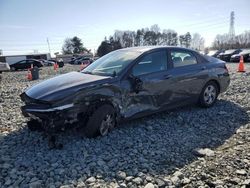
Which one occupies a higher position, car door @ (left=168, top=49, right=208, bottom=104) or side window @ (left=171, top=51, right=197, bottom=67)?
side window @ (left=171, top=51, right=197, bottom=67)

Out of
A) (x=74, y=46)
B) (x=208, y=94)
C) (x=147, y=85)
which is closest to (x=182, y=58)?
(x=208, y=94)

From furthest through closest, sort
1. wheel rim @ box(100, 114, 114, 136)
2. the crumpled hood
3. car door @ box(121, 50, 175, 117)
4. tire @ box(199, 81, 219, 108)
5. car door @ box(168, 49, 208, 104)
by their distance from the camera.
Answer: tire @ box(199, 81, 219, 108)
car door @ box(168, 49, 208, 104)
car door @ box(121, 50, 175, 117)
wheel rim @ box(100, 114, 114, 136)
the crumpled hood

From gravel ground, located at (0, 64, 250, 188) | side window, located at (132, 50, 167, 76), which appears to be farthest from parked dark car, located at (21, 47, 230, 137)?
gravel ground, located at (0, 64, 250, 188)

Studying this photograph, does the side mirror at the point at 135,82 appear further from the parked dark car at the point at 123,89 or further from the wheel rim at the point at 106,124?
the wheel rim at the point at 106,124

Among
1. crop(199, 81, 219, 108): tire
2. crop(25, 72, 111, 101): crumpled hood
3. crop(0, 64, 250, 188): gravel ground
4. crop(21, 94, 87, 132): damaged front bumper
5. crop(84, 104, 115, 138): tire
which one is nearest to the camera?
crop(0, 64, 250, 188): gravel ground

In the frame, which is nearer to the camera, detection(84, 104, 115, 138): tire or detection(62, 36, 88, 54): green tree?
detection(84, 104, 115, 138): tire

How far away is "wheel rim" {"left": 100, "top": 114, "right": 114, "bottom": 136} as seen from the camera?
489 centimetres

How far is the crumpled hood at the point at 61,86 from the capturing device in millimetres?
4539

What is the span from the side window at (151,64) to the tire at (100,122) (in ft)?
3.08

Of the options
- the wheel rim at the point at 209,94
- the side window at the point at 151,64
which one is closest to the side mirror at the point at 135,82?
the side window at the point at 151,64

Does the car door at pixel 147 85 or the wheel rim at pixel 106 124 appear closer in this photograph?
the wheel rim at pixel 106 124

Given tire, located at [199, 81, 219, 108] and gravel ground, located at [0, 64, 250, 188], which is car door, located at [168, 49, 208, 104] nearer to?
tire, located at [199, 81, 219, 108]

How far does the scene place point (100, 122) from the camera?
479 cm

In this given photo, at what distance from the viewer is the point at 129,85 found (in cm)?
526
